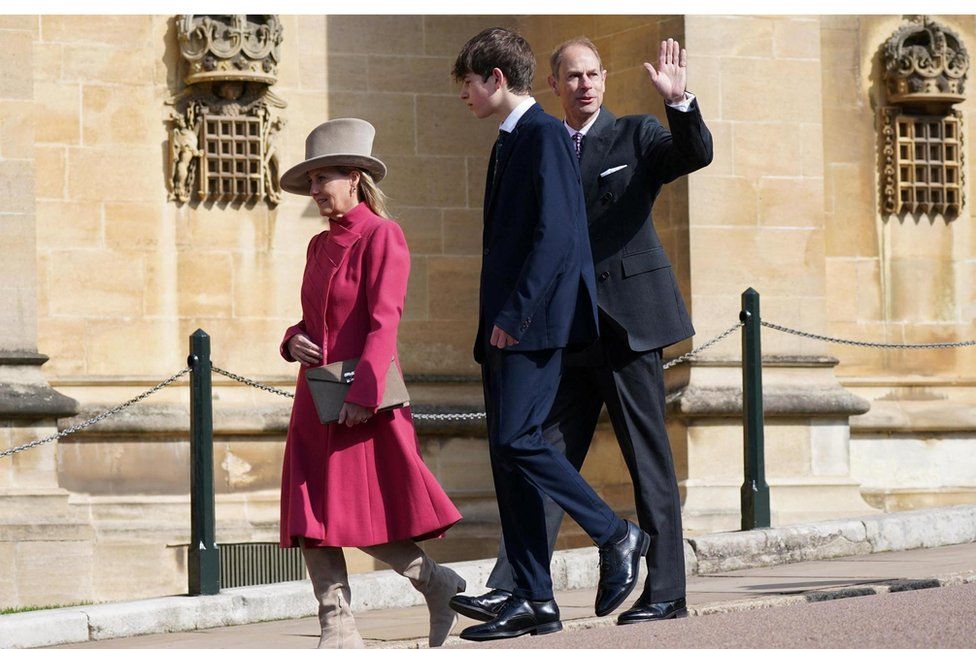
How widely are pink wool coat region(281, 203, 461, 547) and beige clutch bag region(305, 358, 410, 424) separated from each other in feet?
0.19

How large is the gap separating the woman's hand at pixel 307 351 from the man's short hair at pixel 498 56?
3.18 feet

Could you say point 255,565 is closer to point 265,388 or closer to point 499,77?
point 265,388

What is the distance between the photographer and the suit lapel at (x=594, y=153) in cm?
620

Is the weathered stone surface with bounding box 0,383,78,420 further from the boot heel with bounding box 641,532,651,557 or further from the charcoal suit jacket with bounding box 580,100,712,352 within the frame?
the boot heel with bounding box 641,532,651,557

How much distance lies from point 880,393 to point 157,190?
4.61 m

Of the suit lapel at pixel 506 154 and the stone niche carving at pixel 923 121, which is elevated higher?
the stone niche carving at pixel 923 121

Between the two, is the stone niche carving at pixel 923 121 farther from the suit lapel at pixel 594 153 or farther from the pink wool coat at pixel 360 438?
the pink wool coat at pixel 360 438

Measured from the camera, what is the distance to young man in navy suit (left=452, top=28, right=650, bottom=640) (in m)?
5.71

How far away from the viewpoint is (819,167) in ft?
36.3

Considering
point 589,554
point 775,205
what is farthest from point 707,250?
point 589,554

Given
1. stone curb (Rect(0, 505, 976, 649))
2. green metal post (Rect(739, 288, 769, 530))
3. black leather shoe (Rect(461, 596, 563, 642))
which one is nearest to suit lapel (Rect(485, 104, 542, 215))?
black leather shoe (Rect(461, 596, 563, 642))

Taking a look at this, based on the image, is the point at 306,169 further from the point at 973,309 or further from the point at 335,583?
the point at 973,309

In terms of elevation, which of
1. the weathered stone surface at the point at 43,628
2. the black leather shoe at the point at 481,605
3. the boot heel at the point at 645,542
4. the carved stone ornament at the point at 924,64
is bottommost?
the weathered stone surface at the point at 43,628

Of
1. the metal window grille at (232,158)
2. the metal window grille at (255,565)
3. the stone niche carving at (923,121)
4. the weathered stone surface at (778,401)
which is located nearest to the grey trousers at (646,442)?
the weathered stone surface at (778,401)
